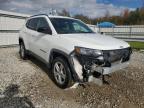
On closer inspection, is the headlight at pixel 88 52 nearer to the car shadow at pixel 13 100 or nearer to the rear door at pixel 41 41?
the rear door at pixel 41 41

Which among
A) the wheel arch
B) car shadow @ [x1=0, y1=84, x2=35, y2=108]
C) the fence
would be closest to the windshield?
the wheel arch

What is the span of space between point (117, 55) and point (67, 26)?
203 centimetres

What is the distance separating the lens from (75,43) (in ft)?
15.1

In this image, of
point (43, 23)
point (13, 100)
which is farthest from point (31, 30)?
point (13, 100)

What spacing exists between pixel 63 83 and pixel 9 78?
198 cm

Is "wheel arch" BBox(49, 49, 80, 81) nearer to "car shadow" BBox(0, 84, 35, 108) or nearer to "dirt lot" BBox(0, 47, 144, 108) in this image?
"dirt lot" BBox(0, 47, 144, 108)

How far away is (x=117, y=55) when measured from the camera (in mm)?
4699

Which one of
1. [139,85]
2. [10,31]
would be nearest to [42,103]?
[139,85]

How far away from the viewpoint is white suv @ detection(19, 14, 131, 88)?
14.5 feet

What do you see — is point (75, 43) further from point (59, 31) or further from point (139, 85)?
point (139, 85)

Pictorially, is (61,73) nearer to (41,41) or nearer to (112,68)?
(112,68)

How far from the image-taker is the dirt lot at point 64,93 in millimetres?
4391

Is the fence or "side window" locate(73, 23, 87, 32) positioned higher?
"side window" locate(73, 23, 87, 32)

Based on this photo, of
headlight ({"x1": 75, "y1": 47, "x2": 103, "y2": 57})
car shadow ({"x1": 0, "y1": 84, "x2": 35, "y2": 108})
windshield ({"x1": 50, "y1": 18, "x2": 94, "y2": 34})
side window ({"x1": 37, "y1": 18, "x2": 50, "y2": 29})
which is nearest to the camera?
car shadow ({"x1": 0, "y1": 84, "x2": 35, "y2": 108})
